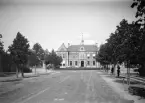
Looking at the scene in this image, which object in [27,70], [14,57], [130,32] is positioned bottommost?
[27,70]

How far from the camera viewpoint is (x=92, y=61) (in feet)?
302

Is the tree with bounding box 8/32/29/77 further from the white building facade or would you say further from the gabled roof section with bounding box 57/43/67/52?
the gabled roof section with bounding box 57/43/67/52

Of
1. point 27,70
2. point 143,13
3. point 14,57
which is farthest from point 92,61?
point 143,13

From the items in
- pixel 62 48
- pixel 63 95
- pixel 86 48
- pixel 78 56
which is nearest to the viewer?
pixel 63 95

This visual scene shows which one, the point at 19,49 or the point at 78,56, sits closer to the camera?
the point at 19,49

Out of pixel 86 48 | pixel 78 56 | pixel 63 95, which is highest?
pixel 86 48

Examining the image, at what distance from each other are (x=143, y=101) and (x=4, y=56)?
122 ft

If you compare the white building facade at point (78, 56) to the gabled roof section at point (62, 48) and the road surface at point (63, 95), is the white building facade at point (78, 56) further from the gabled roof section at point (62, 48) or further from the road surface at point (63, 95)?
the road surface at point (63, 95)

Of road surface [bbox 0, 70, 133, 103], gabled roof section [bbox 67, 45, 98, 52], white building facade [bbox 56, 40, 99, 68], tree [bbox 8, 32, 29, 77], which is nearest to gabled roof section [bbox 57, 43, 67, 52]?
white building facade [bbox 56, 40, 99, 68]

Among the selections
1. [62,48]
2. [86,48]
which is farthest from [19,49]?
[86,48]

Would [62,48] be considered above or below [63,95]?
above

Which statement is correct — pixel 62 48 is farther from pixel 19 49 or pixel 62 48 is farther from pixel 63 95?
pixel 63 95

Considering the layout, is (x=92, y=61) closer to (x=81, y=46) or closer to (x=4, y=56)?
(x=81, y=46)

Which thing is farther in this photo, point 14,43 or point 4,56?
point 4,56
